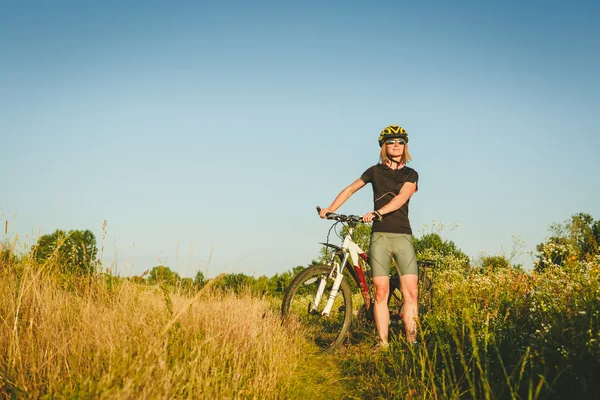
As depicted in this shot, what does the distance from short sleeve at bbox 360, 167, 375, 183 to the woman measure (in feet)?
0.14

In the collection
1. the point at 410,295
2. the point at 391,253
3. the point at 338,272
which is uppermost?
the point at 391,253

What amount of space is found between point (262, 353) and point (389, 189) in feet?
7.80

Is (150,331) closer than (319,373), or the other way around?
(150,331)

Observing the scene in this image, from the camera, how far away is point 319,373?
14.2 ft

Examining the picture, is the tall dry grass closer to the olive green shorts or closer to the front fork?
the front fork

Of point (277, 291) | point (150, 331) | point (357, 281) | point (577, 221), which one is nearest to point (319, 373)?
point (357, 281)

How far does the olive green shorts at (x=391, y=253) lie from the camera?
4.88 meters

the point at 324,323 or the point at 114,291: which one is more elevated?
the point at 114,291

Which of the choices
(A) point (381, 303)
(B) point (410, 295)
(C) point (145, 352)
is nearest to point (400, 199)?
(B) point (410, 295)

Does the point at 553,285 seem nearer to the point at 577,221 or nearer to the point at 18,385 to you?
the point at 18,385

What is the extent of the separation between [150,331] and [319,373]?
1.84m

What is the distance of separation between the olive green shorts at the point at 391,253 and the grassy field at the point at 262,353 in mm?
728

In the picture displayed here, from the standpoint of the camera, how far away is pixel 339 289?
204 inches

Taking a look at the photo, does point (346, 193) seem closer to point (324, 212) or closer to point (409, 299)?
point (324, 212)
